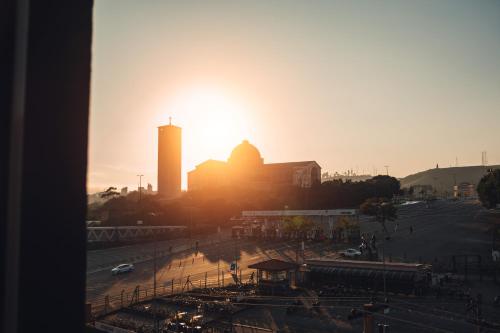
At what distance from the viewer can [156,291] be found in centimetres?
2711

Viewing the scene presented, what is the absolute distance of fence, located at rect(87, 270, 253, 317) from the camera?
23.7 meters

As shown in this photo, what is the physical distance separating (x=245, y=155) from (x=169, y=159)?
23377 millimetres

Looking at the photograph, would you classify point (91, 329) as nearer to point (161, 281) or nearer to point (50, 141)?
point (161, 281)

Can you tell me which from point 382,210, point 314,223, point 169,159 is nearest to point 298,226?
point 314,223

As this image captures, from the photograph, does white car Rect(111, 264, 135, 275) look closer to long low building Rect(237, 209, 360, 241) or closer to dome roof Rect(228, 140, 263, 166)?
long low building Rect(237, 209, 360, 241)

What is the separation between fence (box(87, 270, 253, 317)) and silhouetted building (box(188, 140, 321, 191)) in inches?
2272

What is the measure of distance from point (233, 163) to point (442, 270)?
241ft

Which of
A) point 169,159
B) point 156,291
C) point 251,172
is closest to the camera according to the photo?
point 156,291

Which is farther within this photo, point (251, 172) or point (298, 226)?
point (251, 172)

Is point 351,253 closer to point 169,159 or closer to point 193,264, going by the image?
point 193,264

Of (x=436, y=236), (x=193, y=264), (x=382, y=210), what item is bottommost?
(x=193, y=264)

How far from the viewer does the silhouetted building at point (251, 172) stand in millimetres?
93812

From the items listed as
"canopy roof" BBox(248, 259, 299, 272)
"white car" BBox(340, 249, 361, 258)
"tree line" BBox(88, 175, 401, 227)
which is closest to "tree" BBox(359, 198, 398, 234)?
"white car" BBox(340, 249, 361, 258)

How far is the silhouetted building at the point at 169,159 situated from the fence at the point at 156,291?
180 feet
